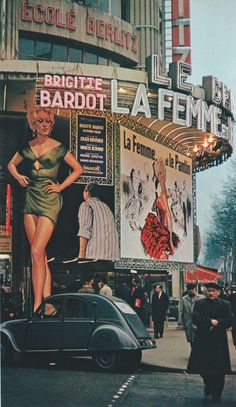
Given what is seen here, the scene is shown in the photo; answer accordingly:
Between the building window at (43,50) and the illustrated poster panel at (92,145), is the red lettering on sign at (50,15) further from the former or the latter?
the illustrated poster panel at (92,145)

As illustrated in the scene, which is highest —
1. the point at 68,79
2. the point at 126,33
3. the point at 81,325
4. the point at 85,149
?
the point at 126,33

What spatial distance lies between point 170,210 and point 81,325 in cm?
1186

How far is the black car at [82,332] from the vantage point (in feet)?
41.8

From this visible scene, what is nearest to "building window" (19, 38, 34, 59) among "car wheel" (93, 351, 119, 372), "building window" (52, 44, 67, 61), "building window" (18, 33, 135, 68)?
"building window" (18, 33, 135, 68)

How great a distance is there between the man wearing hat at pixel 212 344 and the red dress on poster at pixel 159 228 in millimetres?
13025

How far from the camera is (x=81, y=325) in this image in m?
12.9

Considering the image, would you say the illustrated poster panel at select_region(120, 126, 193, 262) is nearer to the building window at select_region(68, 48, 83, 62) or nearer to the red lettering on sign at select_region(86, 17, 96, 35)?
the building window at select_region(68, 48, 83, 62)

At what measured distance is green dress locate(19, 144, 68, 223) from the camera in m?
21.0

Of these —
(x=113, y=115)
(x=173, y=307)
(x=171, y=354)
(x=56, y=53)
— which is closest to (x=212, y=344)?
(x=171, y=354)

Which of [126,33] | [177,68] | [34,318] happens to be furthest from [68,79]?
[34,318]

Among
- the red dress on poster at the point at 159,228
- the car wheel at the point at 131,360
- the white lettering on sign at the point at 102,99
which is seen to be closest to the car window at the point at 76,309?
the car wheel at the point at 131,360

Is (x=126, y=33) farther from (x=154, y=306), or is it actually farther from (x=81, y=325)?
(x=81, y=325)

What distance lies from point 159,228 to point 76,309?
1102 cm

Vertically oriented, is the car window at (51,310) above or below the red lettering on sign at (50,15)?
below
